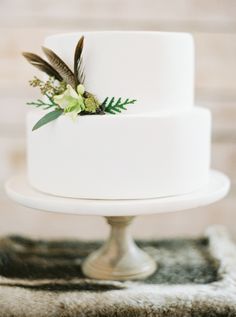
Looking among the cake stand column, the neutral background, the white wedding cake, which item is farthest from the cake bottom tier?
the neutral background

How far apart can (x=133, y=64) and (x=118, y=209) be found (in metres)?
0.27

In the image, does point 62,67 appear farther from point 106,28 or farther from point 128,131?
point 106,28

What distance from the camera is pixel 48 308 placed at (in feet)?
2.82

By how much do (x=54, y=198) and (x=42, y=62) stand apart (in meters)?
0.26

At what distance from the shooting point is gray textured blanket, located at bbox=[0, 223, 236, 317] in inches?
34.1

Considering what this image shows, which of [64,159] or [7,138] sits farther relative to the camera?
[7,138]

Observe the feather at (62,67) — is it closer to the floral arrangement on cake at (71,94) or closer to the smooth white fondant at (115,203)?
the floral arrangement on cake at (71,94)

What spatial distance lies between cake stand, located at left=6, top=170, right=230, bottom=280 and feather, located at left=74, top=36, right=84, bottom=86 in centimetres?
23

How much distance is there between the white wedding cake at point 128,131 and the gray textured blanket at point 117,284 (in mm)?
186

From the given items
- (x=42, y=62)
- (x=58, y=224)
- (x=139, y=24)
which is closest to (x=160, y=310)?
(x=42, y=62)

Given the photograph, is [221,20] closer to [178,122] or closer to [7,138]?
[178,122]

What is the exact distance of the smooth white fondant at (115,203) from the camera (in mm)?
849

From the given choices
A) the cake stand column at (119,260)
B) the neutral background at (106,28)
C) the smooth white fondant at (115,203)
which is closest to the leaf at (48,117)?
the smooth white fondant at (115,203)

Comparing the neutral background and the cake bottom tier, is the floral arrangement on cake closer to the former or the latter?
the cake bottom tier
